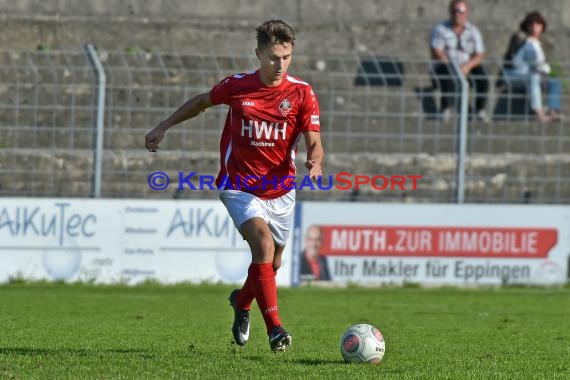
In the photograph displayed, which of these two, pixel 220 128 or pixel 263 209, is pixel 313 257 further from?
pixel 263 209

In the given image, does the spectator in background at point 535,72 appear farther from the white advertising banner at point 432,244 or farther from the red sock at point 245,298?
the red sock at point 245,298

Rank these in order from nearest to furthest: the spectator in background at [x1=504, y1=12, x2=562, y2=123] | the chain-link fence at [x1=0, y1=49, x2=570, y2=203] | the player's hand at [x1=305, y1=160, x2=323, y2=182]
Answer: the player's hand at [x1=305, y1=160, x2=323, y2=182]
the chain-link fence at [x1=0, y1=49, x2=570, y2=203]
the spectator in background at [x1=504, y1=12, x2=562, y2=123]

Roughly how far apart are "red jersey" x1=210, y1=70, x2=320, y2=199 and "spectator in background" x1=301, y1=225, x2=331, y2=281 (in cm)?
830

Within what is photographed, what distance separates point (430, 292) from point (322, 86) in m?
3.22

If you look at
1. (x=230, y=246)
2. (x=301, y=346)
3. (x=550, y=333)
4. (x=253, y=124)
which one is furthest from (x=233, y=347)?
(x=230, y=246)

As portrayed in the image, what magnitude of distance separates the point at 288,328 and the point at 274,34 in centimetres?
366

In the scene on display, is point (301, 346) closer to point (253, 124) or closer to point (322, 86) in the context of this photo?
point (253, 124)

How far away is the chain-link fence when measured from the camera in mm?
16562

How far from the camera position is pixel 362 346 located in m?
7.82

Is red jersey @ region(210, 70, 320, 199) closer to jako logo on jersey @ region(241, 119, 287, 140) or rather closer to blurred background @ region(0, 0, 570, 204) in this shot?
jako logo on jersey @ region(241, 119, 287, 140)

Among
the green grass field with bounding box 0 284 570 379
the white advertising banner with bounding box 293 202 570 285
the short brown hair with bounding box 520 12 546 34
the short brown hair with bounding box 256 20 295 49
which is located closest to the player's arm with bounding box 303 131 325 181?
the short brown hair with bounding box 256 20 295 49

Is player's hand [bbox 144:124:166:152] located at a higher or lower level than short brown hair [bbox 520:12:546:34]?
lower

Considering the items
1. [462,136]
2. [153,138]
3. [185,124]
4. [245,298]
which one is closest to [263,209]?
[245,298]

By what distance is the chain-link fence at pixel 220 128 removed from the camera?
16562 millimetres
